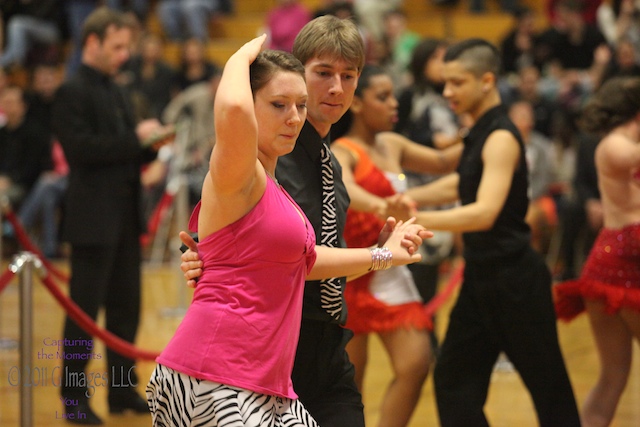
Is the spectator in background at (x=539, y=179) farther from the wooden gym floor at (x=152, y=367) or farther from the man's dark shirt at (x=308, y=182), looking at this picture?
the man's dark shirt at (x=308, y=182)

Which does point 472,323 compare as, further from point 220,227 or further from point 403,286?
point 220,227

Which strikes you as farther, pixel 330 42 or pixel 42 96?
pixel 42 96

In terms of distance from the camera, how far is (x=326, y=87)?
3.18 meters

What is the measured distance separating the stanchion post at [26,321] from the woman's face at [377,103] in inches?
62.5

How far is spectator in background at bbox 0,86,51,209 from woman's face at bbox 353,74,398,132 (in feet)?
23.5

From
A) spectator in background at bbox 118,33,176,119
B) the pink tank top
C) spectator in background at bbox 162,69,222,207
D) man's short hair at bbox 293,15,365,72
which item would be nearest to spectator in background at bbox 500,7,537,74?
spectator in background at bbox 162,69,222,207

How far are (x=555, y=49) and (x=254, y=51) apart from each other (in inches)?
379

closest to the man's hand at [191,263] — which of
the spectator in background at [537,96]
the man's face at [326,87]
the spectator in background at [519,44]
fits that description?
the man's face at [326,87]

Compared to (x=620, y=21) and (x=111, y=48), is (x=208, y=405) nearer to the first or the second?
(x=111, y=48)

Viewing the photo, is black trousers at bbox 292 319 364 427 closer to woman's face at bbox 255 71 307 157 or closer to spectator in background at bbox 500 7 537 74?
woman's face at bbox 255 71 307 157

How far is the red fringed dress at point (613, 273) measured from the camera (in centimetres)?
425

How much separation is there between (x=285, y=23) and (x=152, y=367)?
7.19 meters

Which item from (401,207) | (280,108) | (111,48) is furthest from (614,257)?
(111,48)

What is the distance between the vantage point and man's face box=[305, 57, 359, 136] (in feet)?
10.4
